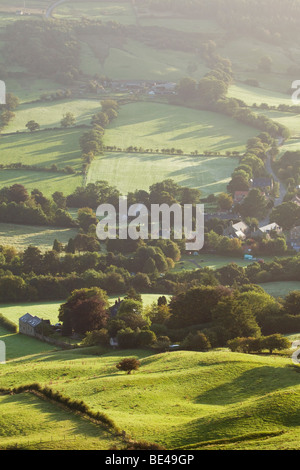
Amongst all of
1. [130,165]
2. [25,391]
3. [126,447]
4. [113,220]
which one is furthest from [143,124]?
[126,447]

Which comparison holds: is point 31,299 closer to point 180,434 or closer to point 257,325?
point 257,325

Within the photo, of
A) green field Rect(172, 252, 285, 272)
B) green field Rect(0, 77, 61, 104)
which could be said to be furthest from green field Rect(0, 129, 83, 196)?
green field Rect(172, 252, 285, 272)

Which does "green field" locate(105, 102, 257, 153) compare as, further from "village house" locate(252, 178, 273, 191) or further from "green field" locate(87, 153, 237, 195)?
"village house" locate(252, 178, 273, 191)

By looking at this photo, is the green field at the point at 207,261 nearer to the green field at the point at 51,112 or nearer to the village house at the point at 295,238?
the village house at the point at 295,238

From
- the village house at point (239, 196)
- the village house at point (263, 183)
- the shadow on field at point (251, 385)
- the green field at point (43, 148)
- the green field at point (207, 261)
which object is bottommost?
the shadow on field at point (251, 385)

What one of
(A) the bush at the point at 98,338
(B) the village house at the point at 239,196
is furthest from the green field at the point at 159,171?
(A) the bush at the point at 98,338

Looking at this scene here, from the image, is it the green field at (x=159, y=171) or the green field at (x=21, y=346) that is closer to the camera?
the green field at (x=21, y=346)
